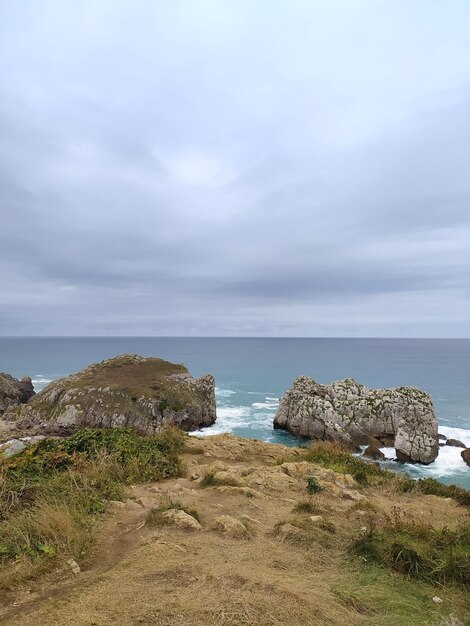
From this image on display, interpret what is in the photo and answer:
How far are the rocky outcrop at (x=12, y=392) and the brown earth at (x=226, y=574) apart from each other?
175ft

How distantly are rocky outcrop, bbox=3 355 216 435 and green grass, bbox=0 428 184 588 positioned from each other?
27091 millimetres

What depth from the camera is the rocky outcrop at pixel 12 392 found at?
54.2 meters

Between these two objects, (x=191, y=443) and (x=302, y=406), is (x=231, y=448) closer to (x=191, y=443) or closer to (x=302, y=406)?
(x=191, y=443)

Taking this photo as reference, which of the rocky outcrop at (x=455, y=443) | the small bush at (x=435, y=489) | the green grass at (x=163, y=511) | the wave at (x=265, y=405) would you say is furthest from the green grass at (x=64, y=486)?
the wave at (x=265, y=405)

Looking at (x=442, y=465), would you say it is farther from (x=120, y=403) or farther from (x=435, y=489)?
(x=120, y=403)

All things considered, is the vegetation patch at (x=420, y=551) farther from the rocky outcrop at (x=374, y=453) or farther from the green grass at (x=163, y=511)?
the rocky outcrop at (x=374, y=453)

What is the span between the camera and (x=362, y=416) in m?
42.3

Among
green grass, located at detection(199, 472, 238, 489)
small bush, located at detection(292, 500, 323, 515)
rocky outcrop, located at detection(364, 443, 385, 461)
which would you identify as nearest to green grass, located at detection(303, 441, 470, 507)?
small bush, located at detection(292, 500, 323, 515)

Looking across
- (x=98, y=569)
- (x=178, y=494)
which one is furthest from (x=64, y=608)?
(x=178, y=494)

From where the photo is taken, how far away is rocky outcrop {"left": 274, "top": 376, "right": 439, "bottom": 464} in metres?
36.3

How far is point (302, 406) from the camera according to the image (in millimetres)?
44844

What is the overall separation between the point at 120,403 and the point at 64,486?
36462 mm

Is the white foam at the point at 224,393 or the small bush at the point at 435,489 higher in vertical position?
the small bush at the point at 435,489

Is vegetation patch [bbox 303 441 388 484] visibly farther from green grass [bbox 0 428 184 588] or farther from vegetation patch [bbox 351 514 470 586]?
green grass [bbox 0 428 184 588]
